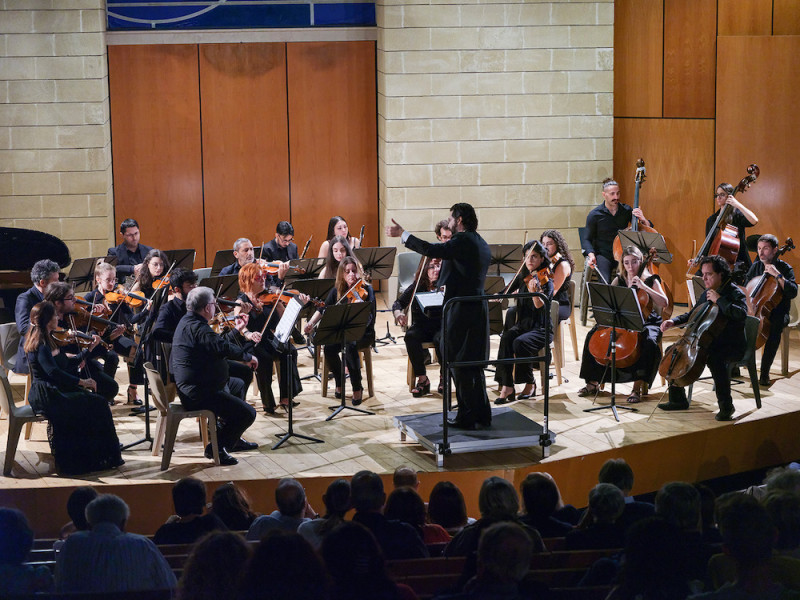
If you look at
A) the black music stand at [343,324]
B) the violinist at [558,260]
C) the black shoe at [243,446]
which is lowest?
the black shoe at [243,446]

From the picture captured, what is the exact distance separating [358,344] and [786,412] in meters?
2.95

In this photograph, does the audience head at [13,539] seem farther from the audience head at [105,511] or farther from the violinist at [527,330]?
the violinist at [527,330]

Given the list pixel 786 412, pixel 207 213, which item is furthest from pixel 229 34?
pixel 786 412

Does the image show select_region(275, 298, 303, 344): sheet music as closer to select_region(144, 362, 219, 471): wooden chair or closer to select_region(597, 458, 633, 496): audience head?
select_region(144, 362, 219, 471): wooden chair

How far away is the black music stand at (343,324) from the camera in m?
6.33

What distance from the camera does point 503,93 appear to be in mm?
10234

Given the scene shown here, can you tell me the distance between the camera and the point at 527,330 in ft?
23.7

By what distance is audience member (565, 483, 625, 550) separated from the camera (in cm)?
389

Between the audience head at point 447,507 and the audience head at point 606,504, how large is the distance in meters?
0.62

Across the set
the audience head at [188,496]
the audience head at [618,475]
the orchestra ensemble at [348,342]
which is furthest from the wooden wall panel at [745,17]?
the audience head at [188,496]

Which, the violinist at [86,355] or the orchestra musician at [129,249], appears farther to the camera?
the orchestra musician at [129,249]

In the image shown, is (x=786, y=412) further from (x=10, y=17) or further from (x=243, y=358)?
(x=10, y=17)

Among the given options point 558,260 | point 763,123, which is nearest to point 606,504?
point 558,260

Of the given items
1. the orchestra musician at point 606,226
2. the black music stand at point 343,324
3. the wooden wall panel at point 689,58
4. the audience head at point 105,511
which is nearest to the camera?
the audience head at point 105,511
